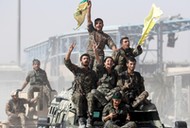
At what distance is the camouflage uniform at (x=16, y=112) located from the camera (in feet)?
67.2

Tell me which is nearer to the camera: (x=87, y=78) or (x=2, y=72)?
(x=87, y=78)

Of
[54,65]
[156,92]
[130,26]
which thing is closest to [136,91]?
[156,92]

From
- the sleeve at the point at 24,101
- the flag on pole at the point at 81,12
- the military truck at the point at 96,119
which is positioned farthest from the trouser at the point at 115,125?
the sleeve at the point at 24,101

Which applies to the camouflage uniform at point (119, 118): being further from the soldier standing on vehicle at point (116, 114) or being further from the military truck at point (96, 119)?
the military truck at point (96, 119)

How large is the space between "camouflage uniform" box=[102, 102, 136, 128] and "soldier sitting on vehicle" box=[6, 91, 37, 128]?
8.58m

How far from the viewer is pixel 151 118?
13328 mm

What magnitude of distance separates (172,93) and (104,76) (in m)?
45.4

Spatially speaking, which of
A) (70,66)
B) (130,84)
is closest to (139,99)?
(130,84)

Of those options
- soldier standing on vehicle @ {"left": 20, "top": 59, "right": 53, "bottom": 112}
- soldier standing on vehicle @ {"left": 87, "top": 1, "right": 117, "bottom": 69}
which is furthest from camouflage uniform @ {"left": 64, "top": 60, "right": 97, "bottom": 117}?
soldier standing on vehicle @ {"left": 20, "top": 59, "right": 53, "bottom": 112}

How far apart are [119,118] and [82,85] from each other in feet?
6.12

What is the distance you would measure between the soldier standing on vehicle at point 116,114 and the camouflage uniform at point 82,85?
3.95 feet

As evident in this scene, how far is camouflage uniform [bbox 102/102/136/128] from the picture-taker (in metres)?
11.9

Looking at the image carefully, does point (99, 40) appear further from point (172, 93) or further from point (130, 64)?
point (172, 93)

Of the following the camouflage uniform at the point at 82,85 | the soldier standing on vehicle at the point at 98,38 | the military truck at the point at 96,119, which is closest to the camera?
the military truck at the point at 96,119
